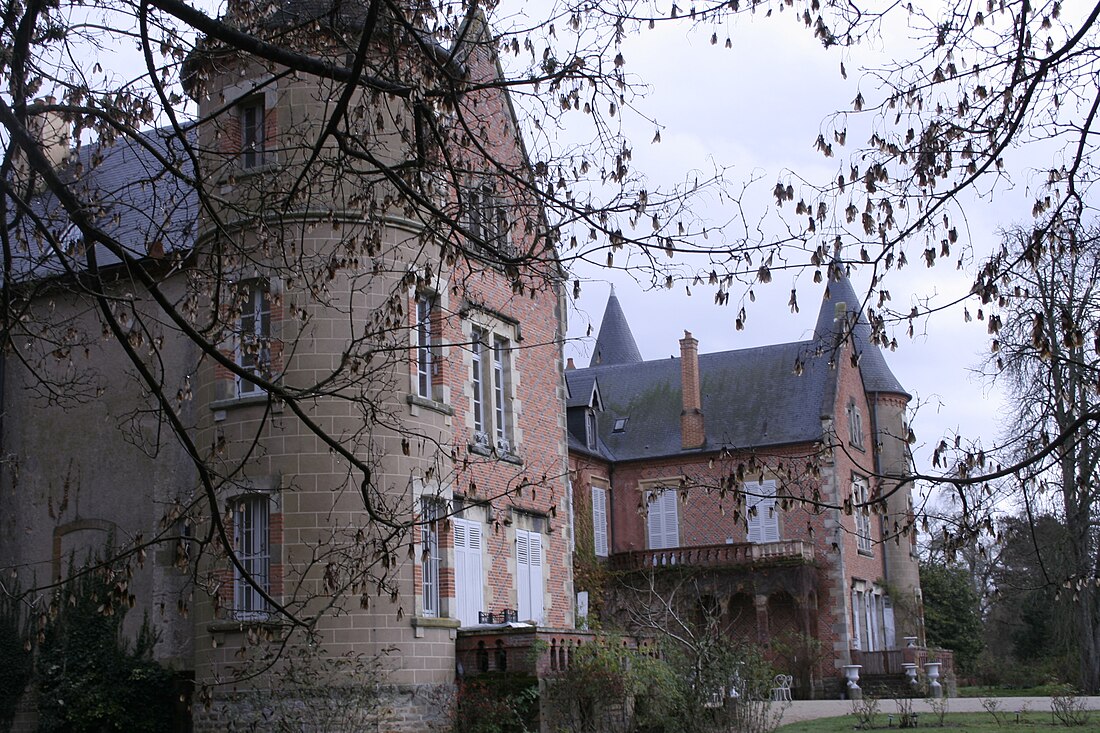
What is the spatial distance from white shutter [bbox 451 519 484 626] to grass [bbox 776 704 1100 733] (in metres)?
4.51

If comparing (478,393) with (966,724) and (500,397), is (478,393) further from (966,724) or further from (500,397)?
(966,724)

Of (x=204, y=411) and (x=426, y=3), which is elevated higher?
(x=426, y=3)

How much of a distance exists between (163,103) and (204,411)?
1062 cm

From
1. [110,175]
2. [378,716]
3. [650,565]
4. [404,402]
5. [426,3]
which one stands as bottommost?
[378,716]

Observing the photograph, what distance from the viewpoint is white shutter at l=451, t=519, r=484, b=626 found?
17.0 m

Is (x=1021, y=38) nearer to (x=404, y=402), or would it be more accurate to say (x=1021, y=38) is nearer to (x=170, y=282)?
(x=404, y=402)

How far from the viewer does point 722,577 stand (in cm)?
3030

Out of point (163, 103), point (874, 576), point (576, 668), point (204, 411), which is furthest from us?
point (874, 576)

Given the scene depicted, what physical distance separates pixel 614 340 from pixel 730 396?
15.5 metres

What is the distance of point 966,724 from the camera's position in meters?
16.5

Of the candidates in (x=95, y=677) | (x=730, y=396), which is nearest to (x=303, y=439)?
(x=95, y=677)

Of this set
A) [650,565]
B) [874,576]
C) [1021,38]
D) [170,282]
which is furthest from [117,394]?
[874,576]

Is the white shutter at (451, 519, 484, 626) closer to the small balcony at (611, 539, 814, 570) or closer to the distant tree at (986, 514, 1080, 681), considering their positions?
the distant tree at (986, 514, 1080, 681)

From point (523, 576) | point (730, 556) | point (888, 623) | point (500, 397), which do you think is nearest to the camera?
point (523, 576)
